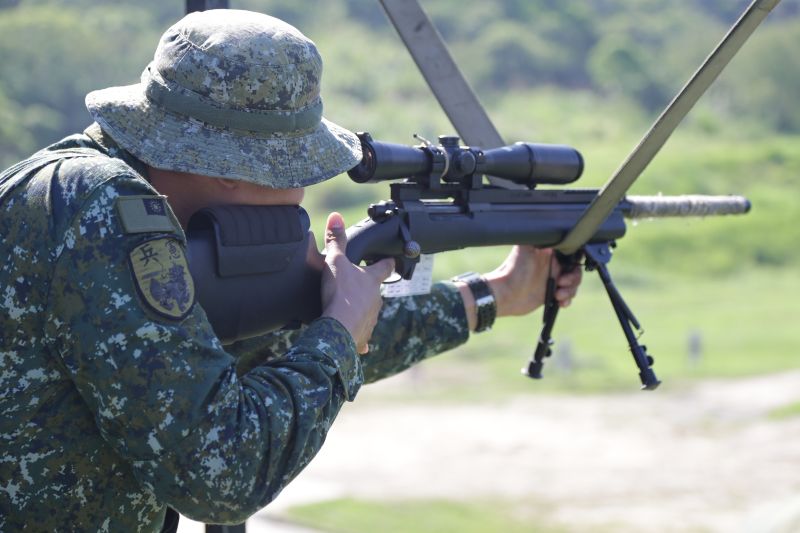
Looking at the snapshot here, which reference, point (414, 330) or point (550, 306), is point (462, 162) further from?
point (550, 306)

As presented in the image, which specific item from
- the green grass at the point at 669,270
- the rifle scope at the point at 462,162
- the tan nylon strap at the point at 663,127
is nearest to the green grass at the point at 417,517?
the green grass at the point at 669,270

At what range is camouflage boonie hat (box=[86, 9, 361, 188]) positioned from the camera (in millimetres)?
2326

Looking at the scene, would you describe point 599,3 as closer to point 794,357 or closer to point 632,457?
point 794,357

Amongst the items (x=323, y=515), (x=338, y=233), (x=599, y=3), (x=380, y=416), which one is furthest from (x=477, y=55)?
(x=338, y=233)

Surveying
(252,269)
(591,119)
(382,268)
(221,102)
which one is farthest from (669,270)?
(221,102)

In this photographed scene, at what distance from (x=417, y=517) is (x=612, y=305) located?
19.1 feet

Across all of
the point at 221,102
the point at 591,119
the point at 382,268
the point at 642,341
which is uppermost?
the point at 591,119

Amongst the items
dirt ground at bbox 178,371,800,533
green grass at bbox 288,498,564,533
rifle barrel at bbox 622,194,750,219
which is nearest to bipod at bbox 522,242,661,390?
rifle barrel at bbox 622,194,750,219

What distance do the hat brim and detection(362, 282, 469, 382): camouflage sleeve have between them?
3.22ft

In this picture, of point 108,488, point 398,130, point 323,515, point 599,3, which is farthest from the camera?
point 599,3

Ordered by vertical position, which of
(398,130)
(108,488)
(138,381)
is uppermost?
(398,130)

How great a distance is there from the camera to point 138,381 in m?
2.09

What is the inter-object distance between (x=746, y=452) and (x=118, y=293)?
11180mm

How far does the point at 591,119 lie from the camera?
45188 millimetres
